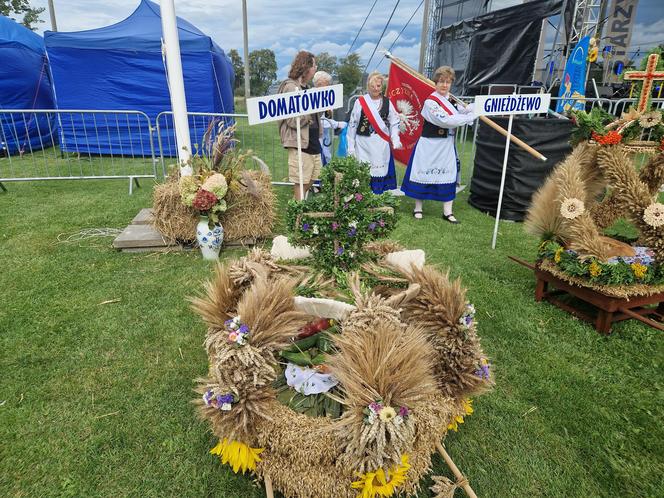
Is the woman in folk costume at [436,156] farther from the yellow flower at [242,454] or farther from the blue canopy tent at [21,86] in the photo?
the blue canopy tent at [21,86]

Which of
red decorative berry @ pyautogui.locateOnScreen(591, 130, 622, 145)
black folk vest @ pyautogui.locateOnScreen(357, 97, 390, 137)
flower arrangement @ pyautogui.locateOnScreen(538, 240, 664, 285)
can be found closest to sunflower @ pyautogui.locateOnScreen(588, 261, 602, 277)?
flower arrangement @ pyautogui.locateOnScreen(538, 240, 664, 285)

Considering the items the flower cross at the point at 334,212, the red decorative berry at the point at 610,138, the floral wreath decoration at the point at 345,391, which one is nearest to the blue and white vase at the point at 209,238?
the floral wreath decoration at the point at 345,391

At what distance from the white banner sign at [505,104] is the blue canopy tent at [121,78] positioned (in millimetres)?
7166

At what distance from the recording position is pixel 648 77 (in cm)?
295

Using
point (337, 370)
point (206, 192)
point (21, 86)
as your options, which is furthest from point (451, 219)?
point (21, 86)

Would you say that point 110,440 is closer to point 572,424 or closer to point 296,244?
point 296,244

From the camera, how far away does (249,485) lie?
1911mm

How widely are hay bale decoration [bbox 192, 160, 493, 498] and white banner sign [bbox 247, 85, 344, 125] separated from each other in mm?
747

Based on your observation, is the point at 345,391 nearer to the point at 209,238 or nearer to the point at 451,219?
→ the point at 209,238

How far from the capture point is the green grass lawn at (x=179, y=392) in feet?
6.44

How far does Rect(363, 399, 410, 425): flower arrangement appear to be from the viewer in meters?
1.37

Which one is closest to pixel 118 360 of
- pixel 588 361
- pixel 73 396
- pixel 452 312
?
pixel 73 396

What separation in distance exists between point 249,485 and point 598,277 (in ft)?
8.35

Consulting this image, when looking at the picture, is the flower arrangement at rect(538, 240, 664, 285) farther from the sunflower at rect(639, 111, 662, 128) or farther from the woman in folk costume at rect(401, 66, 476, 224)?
the woman in folk costume at rect(401, 66, 476, 224)
